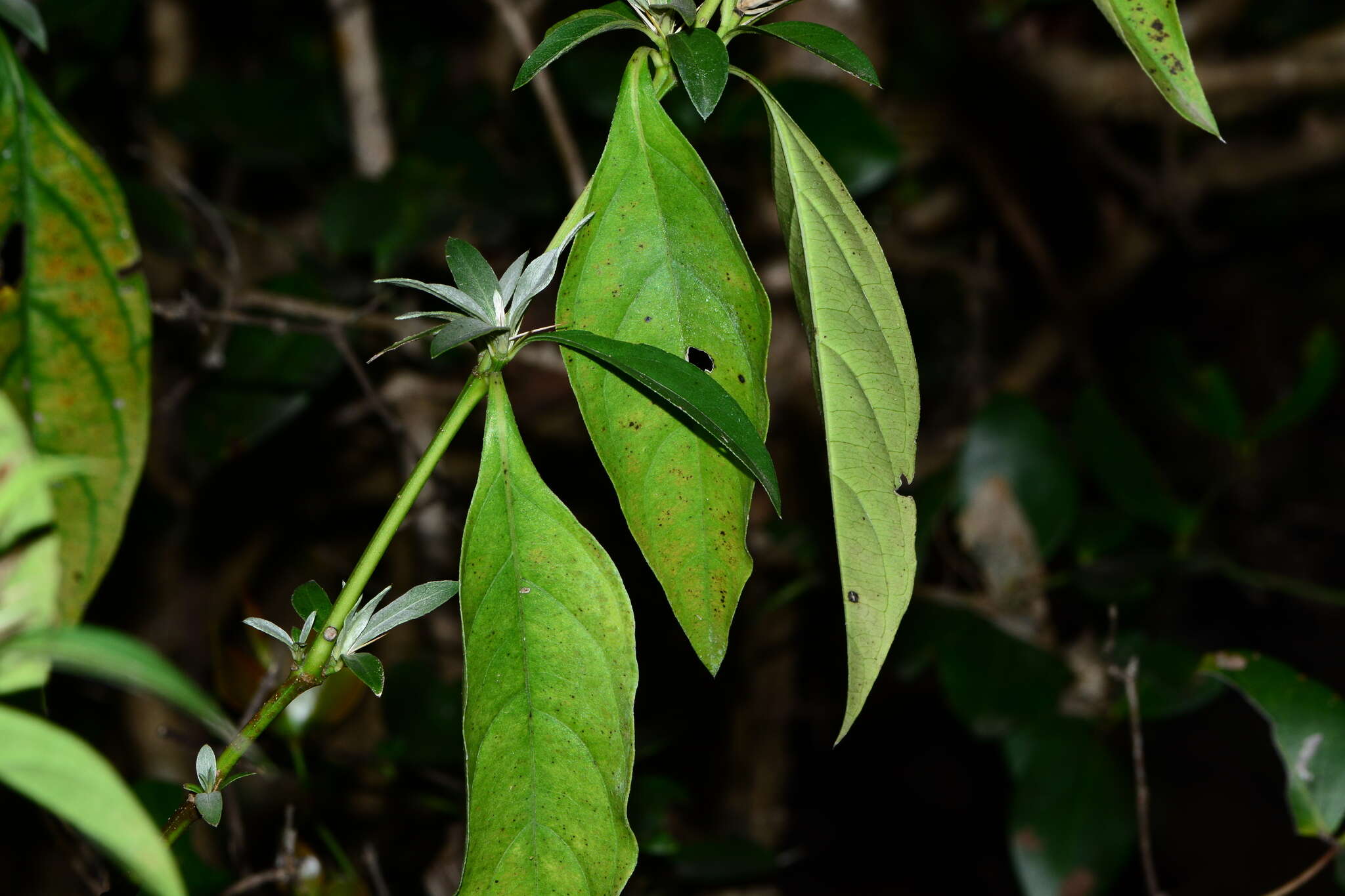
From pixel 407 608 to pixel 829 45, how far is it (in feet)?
0.98

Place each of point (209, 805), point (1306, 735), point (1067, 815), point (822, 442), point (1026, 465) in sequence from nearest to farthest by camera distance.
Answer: point (209, 805), point (1306, 735), point (1067, 815), point (1026, 465), point (822, 442)

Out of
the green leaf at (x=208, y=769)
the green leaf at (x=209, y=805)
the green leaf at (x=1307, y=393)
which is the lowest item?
the green leaf at (x=1307, y=393)

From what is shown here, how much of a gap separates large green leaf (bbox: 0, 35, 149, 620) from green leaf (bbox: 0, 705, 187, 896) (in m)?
0.40

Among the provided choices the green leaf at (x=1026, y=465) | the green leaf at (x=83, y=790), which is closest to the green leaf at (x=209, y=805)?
the green leaf at (x=83, y=790)

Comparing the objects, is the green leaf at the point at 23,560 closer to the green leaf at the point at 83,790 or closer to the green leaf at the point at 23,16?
the green leaf at the point at 83,790

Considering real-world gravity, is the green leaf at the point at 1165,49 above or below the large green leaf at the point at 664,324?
above

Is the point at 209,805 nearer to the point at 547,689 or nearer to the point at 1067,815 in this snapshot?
the point at 547,689

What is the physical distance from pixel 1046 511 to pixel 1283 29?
1.65 m

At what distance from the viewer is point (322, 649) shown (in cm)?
40

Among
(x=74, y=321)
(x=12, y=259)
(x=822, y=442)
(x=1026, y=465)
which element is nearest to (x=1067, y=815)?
(x=1026, y=465)

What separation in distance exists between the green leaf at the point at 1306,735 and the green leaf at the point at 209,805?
659 millimetres

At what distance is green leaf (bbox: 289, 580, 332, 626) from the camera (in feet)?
1.36

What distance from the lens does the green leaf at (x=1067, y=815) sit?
1.03 m

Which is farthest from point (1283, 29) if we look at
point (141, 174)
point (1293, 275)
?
point (141, 174)
